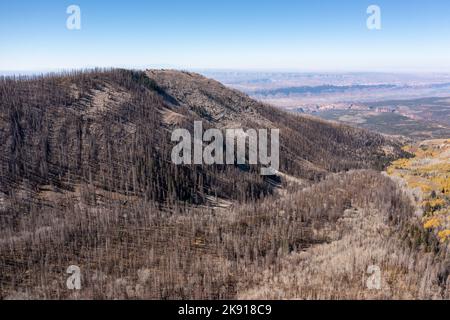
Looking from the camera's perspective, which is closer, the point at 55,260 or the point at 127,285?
the point at 127,285

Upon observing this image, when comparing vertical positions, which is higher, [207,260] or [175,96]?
[175,96]

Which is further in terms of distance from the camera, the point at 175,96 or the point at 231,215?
the point at 175,96

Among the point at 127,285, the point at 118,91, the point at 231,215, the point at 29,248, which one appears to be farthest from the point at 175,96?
the point at 127,285

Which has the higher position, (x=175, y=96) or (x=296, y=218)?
(x=175, y=96)

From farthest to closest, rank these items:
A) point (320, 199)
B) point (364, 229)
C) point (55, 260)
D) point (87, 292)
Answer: point (320, 199) → point (364, 229) → point (55, 260) → point (87, 292)
